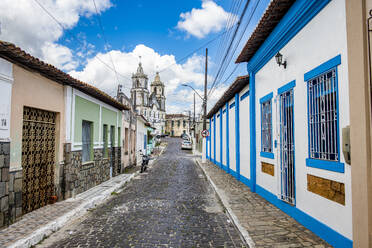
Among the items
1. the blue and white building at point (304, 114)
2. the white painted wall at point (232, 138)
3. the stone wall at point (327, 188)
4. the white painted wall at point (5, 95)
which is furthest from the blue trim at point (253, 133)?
the white painted wall at point (5, 95)

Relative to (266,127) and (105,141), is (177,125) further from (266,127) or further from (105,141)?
(266,127)

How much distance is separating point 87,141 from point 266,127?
20.0 feet

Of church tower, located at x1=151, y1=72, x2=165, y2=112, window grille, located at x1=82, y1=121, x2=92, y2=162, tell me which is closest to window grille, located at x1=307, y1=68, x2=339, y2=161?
window grille, located at x1=82, y1=121, x2=92, y2=162

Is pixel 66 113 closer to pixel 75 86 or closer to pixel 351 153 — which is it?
pixel 75 86

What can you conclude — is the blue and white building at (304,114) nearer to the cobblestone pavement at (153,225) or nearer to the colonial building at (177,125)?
the cobblestone pavement at (153,225)

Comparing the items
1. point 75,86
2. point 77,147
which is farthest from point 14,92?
point 77,147

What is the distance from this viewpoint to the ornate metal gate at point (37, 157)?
555cm

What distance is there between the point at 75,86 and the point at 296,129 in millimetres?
6123

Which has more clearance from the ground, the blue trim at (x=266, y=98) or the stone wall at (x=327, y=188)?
the blue trim at (x=266, y=98)

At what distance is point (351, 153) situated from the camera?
3385 mm

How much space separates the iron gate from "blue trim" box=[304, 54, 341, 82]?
86cm

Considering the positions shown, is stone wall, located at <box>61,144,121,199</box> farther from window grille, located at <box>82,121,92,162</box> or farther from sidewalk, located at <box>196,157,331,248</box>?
sidewalk, located at <box>196,157,331,248</box>

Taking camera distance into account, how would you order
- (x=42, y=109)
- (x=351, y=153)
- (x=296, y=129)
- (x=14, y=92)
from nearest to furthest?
(x=351, y=153) → (x=14, y=92) → (x=296, y=129) → (x=42, y=109)

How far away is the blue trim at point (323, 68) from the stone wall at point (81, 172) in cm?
621
